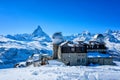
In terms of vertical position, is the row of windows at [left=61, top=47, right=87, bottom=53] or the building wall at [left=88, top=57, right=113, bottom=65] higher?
the row of windows at [left=61, top=47, right=87, bottom=53]

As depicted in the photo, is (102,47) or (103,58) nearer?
(103,58)

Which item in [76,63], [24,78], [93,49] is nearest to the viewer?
[24,78]

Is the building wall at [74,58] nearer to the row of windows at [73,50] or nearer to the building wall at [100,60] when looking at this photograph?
the row of windows at [73,50]

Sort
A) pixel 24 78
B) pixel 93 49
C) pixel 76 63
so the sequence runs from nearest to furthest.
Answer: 1. pixel 24 78
2. pixel 76 63
3. pixel 93 49

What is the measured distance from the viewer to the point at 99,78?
27.1 meters

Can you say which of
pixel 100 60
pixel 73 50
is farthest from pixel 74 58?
pixel 100 60

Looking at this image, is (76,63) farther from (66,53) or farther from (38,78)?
(38,78)

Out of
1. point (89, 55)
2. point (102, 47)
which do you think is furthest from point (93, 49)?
point (89, 55)

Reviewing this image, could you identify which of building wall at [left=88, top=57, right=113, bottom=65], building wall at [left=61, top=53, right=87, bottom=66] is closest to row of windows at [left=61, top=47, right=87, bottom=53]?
building wall at [left=61, top=53, right=87, bottom=66]

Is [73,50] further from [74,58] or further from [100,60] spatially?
[100,60]

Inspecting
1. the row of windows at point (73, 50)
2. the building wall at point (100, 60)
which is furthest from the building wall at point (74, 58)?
the building wall at point (100, 60)

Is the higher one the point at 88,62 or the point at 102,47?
the point at 102,47

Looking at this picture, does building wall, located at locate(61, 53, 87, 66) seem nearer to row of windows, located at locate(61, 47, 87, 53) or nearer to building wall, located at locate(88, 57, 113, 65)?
row of windows, located at locate(61, 47, 87, 53)

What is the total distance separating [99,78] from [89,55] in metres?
34.2
